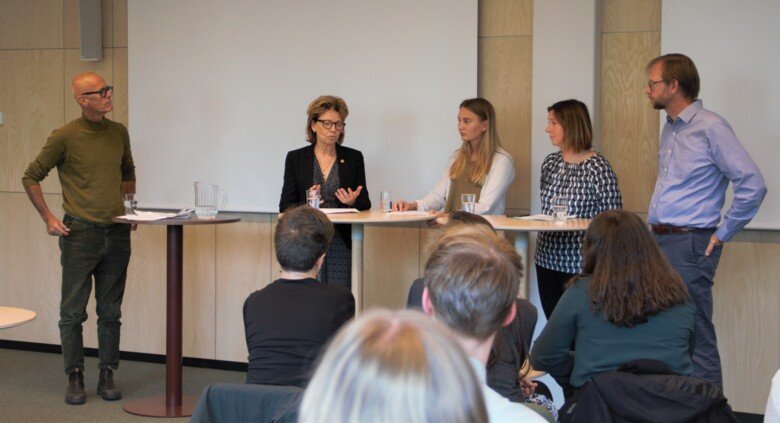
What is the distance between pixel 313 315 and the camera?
270cm

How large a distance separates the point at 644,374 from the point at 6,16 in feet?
17.9

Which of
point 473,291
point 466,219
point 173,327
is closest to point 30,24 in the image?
point 173,327

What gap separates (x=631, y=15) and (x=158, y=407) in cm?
334

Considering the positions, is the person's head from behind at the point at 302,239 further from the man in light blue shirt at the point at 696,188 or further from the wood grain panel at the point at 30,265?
the wood grain panel at the point at 30,265

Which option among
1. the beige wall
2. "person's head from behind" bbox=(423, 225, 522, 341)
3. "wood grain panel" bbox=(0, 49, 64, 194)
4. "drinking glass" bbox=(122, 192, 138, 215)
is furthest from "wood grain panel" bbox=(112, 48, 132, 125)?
"person's head from behind" bbox=(423, 225, 522, 341)

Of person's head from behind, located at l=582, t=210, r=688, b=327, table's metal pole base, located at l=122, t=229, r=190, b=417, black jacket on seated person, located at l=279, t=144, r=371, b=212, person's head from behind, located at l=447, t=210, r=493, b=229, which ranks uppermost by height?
black jacket on seated person, located at l=279, t=144, r=371, b=212

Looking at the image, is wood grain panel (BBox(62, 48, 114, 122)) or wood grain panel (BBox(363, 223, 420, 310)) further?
wood grain panel (BBox(62, 48, 114, 122))

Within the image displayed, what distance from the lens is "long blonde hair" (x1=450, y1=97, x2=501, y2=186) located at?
473 centimetres

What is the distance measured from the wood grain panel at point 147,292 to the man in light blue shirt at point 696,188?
3404mm

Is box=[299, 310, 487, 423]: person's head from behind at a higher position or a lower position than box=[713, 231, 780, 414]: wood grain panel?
higher

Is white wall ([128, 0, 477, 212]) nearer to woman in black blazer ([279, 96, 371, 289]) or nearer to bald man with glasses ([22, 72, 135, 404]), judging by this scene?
woman in black blazer ([279, 96, 371, 289])

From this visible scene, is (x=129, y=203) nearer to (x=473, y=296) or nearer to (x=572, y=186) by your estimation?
(x=572, y=186)

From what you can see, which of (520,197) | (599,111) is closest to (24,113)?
(520,197)

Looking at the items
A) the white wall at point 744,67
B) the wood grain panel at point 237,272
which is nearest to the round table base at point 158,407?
the wood grain panel at point 237,272
